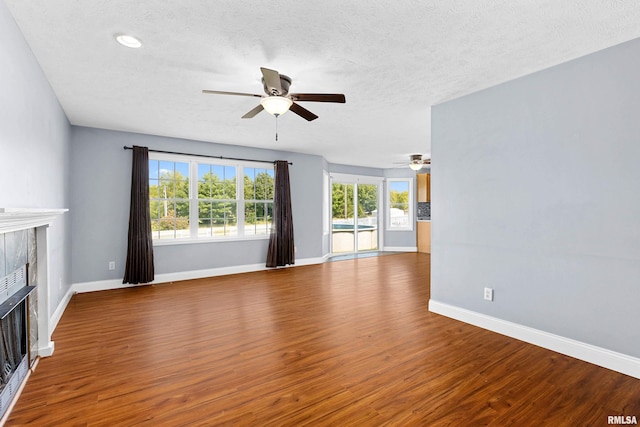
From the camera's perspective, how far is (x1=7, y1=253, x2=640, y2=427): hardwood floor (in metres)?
1.95

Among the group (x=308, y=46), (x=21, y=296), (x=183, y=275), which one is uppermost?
(x=308, y=46)

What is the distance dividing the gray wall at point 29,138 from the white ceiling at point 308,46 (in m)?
0.16

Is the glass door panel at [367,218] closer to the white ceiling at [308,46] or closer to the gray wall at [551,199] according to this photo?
the white ceiling at [308,46]

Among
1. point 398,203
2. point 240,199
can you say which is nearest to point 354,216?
point 398,203

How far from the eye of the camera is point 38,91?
2.79 metres

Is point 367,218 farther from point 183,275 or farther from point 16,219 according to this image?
point 16,219

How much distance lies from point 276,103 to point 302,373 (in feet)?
7.45

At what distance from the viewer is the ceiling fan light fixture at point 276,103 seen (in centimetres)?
278

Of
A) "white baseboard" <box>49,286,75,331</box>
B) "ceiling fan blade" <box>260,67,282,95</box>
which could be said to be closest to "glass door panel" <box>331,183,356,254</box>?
"white baseboard" <box>49,286,75,331</box>

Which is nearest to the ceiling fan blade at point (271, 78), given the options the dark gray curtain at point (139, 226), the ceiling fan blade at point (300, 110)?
the ceiling fan blade at point (300, 110)

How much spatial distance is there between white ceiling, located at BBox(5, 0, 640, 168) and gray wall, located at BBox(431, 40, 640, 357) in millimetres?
242

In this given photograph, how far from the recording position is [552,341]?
2.80 meters

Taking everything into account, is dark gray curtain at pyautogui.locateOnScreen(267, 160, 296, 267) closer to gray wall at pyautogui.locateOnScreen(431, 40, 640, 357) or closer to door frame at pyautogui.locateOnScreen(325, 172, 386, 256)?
door frame at pyautogui.locateOnScreen(325, 172, 386, 256)

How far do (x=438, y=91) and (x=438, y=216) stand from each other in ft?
4.67
